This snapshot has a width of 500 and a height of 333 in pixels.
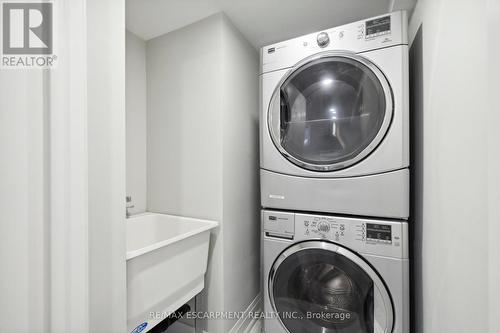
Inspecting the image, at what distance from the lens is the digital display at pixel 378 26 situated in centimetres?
99

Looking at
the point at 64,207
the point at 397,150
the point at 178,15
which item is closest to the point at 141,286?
the point at 64,207

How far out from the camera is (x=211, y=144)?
1.37 m

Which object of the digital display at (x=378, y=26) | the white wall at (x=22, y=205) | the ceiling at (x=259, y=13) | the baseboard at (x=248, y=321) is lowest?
the baseboard at (x=248, y=321)

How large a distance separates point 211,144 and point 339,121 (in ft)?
2.55

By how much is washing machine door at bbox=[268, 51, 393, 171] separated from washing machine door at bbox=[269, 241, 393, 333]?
470mm

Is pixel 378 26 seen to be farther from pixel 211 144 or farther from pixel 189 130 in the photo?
pixel 189 130

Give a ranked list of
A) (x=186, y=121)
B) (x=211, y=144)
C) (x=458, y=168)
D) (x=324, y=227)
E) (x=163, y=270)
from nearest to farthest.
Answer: (x=458, y=168)
(x=163, y=270)
(x=324, y=227)
(x=211, y=144)
(x=186, y=121)

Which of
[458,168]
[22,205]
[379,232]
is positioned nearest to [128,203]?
[22,205]

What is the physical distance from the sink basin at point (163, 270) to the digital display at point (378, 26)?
1323mm

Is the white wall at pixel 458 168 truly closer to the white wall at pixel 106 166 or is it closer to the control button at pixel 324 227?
the control button at pixel 324 227

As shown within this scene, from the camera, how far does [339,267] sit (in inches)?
42.4

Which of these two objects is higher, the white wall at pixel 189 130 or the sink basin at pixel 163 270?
the white wall at pixel 189 130

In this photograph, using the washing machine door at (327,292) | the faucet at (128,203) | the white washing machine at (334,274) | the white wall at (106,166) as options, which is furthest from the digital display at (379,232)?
the faucet at (128,203)

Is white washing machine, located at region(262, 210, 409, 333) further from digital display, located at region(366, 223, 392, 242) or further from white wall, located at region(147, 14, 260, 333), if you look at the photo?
white wall, located at region(147, 14, 260, 333)
